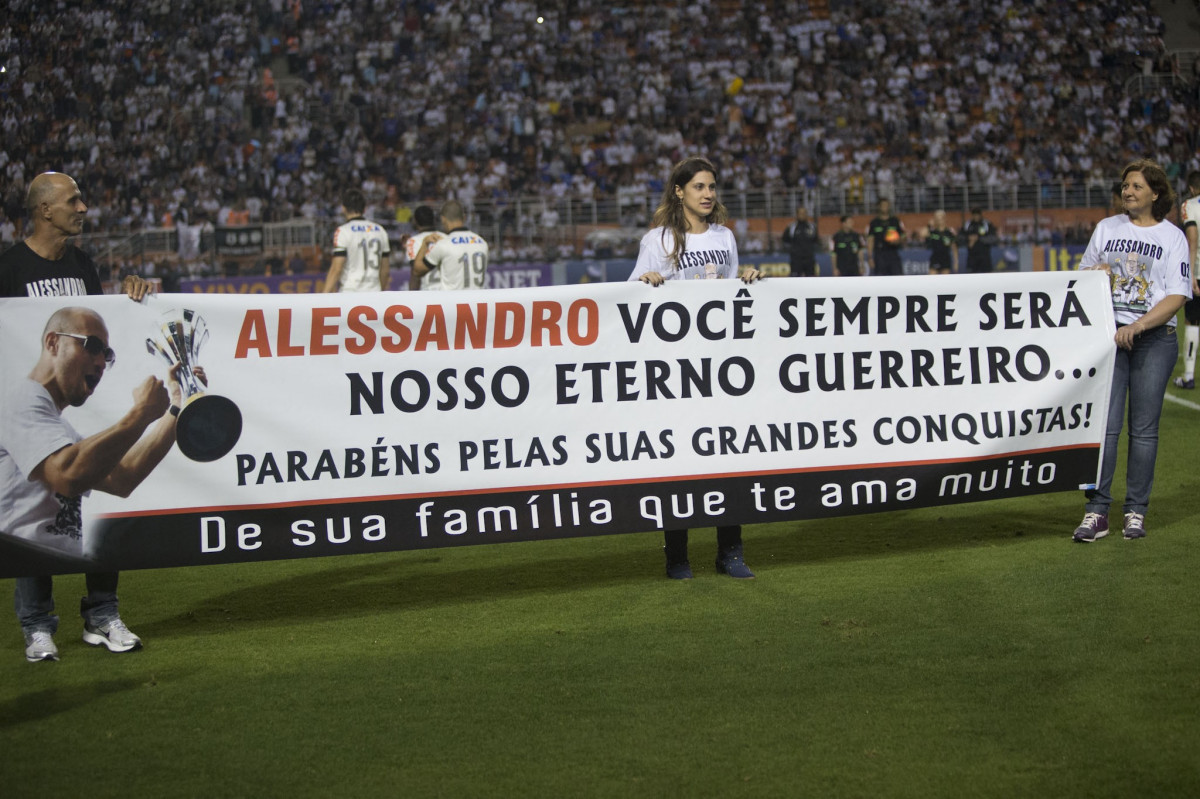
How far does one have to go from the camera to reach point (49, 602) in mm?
5203

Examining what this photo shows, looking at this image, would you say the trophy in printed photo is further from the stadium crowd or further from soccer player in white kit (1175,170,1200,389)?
the stadium crowd

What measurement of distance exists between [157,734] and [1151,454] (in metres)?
5.04

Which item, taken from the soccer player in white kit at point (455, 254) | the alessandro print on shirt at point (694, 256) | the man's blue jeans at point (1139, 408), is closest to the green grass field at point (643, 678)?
the man's blue jeans at point (1139, 408)

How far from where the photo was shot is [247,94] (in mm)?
30094

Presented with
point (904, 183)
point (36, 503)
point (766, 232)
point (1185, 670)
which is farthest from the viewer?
point (904, 183)

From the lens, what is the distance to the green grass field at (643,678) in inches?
146

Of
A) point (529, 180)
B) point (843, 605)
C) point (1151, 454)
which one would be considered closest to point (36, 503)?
point (843, 605)

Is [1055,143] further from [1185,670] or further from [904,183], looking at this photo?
[1185,670]

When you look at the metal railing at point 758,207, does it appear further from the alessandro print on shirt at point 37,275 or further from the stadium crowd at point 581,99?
the alessandro print on shirt at point 37,275

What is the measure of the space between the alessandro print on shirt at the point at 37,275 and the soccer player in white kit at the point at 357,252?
5.93 meters

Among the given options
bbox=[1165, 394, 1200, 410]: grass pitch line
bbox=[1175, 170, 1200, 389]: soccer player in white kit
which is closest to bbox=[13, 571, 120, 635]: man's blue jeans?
bbox=[1175, 170, 1200, 389]: soccer player in white kit

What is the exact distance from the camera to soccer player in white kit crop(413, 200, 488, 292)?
37.5 ft

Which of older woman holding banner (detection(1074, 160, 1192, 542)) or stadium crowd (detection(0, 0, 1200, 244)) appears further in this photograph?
stadium crowd (detection(0, 0, 1200, 244))

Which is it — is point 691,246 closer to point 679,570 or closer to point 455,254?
point 679,570
